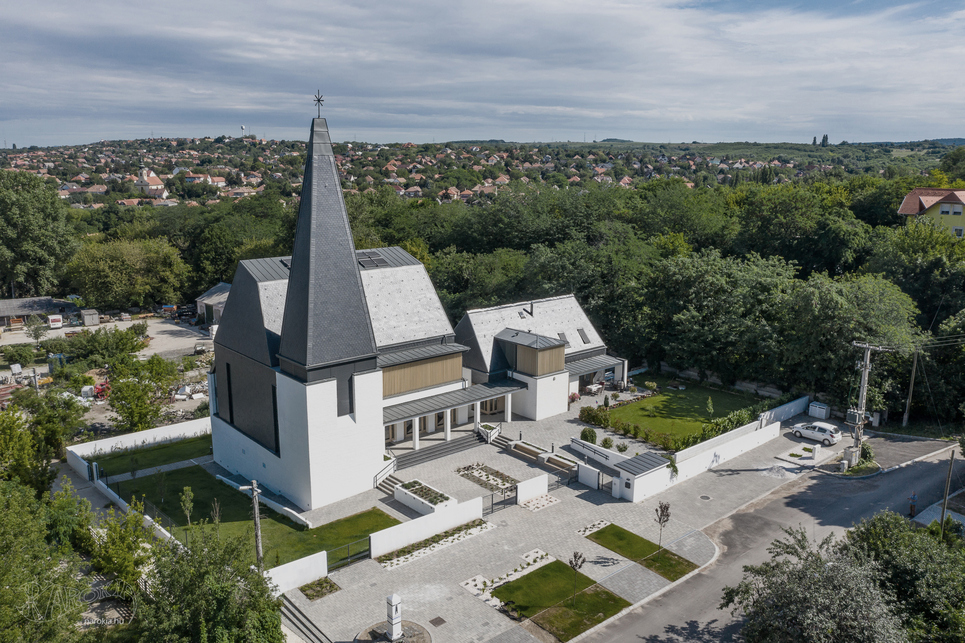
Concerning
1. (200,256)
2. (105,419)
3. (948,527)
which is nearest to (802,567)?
(948,527)

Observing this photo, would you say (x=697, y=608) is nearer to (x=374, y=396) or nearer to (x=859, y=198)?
(x=374, y=396)

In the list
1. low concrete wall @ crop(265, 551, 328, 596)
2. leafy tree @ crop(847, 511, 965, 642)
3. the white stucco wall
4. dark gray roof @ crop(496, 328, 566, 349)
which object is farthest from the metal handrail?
leafy tree @ crop(847, 511, 965, 642)

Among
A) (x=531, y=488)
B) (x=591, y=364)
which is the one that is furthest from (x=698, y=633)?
(x=591, y=364)

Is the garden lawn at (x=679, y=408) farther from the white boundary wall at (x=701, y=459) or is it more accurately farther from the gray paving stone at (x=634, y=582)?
the gray paving stone at (x=634, y=582)

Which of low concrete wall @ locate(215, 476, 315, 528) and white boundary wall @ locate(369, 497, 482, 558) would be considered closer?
white boundary wall @ locate(369, 497, 482, 558)

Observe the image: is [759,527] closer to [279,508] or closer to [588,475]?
[588,475]

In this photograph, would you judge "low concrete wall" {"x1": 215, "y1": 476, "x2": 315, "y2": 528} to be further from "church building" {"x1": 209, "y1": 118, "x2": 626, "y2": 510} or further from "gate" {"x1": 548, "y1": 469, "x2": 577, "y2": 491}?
"gate" {"x1": 548, "y1": 469, "x2": 577, "y2": 491}

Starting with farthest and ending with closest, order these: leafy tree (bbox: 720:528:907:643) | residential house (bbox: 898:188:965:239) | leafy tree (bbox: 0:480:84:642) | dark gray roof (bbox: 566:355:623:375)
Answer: residential house (bbox: 898:188:965:239) < dark gray roof (bbox: 566:355:623:375) < leafy tree (bbox: 720:528:907:643) < leafy tree (bbox: 0:480:84:642)

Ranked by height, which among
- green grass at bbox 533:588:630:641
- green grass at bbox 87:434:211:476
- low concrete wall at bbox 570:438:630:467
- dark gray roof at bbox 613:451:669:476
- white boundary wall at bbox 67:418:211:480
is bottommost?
green grass at bbox 87:434:211:476
